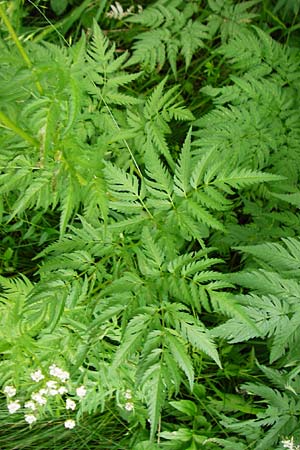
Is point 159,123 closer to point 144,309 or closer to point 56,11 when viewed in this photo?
point 144,309

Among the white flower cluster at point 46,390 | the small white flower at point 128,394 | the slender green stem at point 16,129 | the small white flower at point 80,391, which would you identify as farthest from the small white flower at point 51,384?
the slender green stem at point 16,129

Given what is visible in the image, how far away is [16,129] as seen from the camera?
1.61 meters

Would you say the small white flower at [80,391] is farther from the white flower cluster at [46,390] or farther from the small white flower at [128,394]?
the small white flower at [128,394]

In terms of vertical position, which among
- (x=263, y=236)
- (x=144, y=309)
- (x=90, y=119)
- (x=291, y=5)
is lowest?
(x=263, y=236)

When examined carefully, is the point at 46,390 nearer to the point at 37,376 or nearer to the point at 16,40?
the point at 37,376

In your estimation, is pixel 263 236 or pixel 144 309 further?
pixel 263 236

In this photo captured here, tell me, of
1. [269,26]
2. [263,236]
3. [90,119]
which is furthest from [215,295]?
[269,26]

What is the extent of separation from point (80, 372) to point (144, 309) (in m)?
0.68

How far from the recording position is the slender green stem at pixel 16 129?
1560mm

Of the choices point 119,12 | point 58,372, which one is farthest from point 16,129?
point 119,12

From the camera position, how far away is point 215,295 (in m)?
1.68

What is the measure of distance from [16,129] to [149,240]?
535 mm

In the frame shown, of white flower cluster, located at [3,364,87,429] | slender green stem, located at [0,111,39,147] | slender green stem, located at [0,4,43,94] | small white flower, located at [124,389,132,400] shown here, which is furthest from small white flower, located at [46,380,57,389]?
slender green stem, located at [0,4,43,94]

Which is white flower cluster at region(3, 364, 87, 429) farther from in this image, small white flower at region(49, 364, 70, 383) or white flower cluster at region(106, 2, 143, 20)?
white flower cluster at region(106, 2, 143, 20)
